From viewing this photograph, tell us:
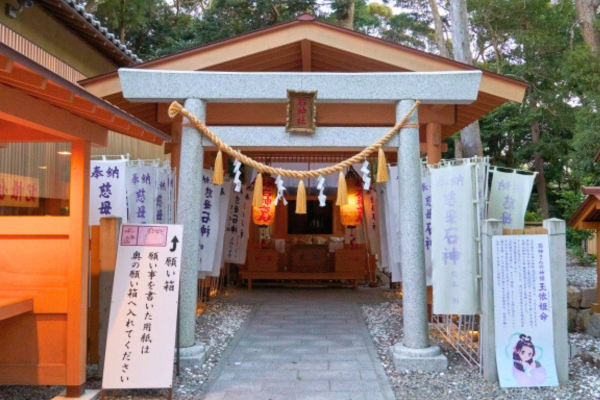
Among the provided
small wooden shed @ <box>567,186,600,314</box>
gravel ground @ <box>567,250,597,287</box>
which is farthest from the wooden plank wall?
gravel ground @ <box>567,250,597,287</box>

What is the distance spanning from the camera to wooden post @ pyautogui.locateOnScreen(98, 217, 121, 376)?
5.38 m

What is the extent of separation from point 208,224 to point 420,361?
14.9 feet

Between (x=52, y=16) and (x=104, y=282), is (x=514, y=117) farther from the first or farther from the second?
(x=104, y=282)

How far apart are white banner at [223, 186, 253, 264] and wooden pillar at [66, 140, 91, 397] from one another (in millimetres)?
6101

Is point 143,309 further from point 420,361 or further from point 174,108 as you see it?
point 420,361

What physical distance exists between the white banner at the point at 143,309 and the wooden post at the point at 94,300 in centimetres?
57

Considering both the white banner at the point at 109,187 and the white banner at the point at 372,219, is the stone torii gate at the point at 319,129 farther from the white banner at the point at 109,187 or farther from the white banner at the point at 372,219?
the white banner at the point at 372,219

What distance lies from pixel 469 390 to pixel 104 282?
408 cm

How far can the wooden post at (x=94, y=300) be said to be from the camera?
18.2 ft

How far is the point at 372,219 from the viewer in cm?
1154

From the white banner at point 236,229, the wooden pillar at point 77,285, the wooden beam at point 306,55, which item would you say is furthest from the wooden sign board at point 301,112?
the white banner at point 236,229

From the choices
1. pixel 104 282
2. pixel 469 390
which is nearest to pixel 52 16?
pixel 104 282

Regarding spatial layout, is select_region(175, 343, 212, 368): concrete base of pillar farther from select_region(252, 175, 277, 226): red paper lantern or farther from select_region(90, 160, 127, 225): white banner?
select_region(252, 175, 277, 226): red paper lantern

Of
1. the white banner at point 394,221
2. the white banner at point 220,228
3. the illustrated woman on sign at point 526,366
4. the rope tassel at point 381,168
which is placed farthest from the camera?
the white banner at point 220,228
